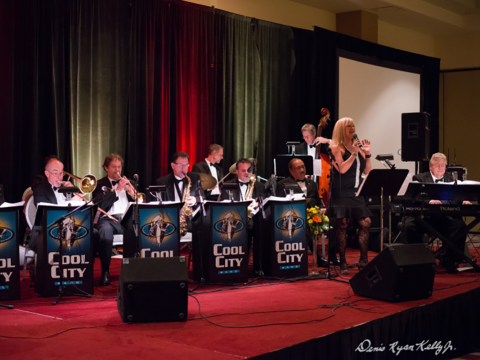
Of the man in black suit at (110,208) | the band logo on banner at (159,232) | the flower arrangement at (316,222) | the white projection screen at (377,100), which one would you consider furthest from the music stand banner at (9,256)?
the white projection screen at (377,100)

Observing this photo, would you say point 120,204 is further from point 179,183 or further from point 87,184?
point 179,183

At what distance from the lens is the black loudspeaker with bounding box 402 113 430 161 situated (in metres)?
9.43

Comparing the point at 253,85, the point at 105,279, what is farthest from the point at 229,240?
the point at 253,85

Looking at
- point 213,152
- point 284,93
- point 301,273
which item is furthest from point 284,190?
point 284,93

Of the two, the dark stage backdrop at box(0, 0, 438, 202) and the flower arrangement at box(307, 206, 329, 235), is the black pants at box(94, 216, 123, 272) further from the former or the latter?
the flower arrangement at box(307, 206, 329, 235)

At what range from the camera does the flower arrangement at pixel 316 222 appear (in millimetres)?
6055

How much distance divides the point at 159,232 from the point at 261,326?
1.74m

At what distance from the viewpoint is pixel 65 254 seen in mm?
5109

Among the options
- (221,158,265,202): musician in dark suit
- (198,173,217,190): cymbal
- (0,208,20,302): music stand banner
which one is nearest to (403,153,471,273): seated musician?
(221,158,265,202): musician in dark suit

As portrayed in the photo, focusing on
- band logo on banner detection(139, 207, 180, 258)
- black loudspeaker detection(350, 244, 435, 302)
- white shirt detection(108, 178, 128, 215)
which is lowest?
black loudspeaker detection(350, 244, 435, 302)

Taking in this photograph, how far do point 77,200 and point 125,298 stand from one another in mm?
1626

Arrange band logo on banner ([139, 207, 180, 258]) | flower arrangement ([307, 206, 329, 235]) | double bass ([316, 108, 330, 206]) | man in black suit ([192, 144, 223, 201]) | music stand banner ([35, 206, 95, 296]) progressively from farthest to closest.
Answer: man in black suit ([192, 144, 223, 201])
double bass ([316, 108, 330, 206])
flower arrangement ([307, 206, 329, 235])
band logo on banner ([139, 207, 180, 258])
music stand banner ([35, 206, 95, 296])

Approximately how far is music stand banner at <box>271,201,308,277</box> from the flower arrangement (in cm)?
11

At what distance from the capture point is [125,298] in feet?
13.6
